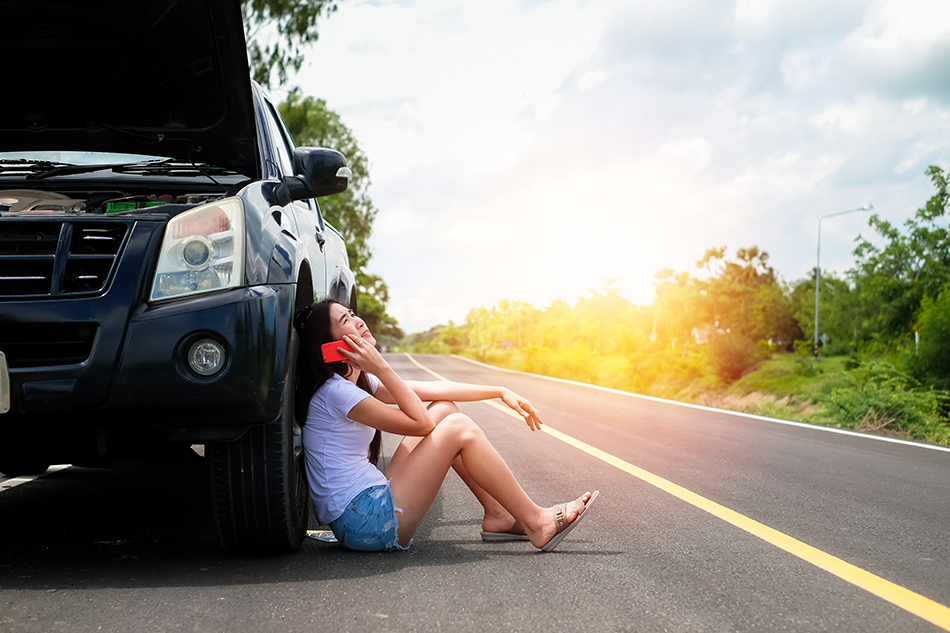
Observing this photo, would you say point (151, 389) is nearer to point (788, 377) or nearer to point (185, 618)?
point (185, 618)

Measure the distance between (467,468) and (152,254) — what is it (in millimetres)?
1588

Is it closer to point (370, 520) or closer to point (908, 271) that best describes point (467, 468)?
point (370, 520)

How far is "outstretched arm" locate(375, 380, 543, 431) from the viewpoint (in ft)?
12.0

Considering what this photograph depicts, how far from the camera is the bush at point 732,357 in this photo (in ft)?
102

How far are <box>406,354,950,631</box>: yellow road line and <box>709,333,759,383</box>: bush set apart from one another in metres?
27.7

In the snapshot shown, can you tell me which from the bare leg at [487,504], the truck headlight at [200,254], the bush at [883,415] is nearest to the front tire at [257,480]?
the truck headlight at [200,254]

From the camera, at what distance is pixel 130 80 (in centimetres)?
344

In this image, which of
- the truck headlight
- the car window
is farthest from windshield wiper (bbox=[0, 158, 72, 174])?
the truck headlight

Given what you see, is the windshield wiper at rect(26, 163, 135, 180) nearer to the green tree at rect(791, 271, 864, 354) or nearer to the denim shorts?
the denim shorts

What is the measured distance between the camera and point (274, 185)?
131 inches

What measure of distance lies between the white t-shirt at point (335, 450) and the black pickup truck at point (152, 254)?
0.29ft

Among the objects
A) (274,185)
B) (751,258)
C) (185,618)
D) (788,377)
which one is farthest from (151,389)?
(751,258)

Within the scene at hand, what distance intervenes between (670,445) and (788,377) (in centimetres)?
2270

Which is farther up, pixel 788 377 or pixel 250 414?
pixel 250 414
